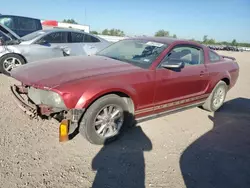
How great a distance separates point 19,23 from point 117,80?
30.1 feet

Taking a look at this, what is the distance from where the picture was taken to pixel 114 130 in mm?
3309

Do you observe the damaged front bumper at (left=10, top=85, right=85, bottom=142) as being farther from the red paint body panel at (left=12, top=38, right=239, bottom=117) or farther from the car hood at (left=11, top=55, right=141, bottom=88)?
the car hood at (left=11, top=55, right=141, bottom=88)

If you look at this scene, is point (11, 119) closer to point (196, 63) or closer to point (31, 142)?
point (31, 142)

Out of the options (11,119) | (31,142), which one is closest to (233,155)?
Answer: (31,142)

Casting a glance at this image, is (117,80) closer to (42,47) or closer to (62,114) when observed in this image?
(62,114)

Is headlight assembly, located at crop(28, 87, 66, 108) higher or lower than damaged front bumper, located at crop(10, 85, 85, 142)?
higher

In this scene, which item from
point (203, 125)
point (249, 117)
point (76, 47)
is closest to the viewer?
point (203, 125)

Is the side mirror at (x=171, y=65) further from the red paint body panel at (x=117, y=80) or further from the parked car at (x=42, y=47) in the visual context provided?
the parked car at (x=42, y=47)

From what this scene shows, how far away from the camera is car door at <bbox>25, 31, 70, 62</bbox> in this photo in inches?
251

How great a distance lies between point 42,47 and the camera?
6.42 m

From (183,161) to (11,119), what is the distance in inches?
113

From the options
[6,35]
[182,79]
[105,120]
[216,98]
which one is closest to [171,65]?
[182,79]

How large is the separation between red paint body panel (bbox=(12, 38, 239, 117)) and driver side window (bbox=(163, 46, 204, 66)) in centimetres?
10

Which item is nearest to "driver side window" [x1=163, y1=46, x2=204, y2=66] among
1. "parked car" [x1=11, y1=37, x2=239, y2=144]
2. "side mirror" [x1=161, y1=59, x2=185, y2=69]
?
"parked car" [x1=11, y1=37, x2=239, y2=144]
